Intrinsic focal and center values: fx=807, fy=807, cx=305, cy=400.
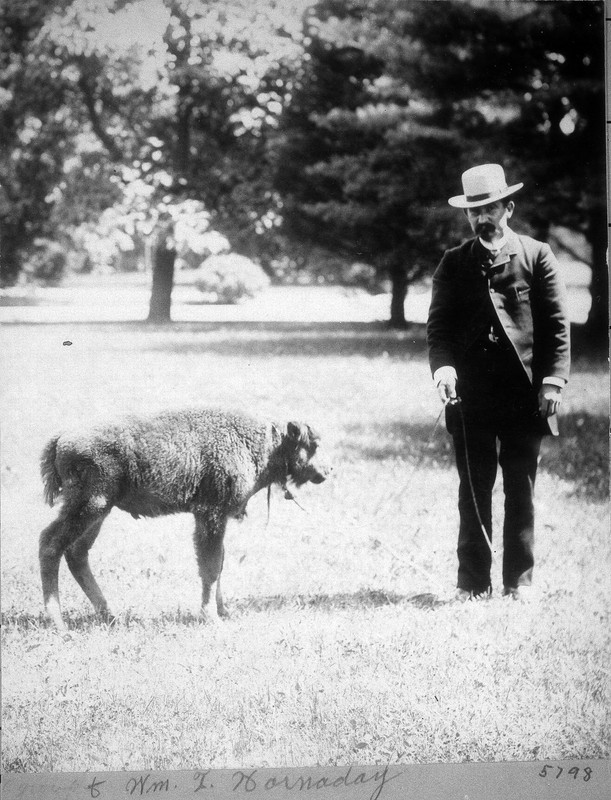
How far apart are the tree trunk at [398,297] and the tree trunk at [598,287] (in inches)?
31.0

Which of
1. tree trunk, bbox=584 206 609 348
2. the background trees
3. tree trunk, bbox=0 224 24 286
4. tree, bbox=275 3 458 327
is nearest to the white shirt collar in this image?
the background trees

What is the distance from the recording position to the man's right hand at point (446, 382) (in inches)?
134

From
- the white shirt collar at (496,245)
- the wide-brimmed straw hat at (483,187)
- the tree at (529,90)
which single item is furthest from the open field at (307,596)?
the tree at (529,90)

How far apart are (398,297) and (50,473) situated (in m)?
1.65

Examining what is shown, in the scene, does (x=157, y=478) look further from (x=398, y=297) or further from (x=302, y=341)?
(x=398, y=297)

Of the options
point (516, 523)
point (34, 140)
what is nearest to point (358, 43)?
point (34, 140)

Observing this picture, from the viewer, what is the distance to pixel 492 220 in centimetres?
340

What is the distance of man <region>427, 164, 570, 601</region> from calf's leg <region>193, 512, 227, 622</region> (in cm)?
101

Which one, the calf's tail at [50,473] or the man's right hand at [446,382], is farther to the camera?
the man's right hand at [446,382]

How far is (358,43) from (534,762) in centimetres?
314

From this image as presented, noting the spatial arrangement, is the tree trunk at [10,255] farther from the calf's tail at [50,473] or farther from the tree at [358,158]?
the tree at [358,158]

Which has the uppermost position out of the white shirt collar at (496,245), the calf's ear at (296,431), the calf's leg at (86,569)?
the white shirt collar at (496,245)

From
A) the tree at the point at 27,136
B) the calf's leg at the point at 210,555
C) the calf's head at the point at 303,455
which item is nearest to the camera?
the calf's leg at the point at 210,555

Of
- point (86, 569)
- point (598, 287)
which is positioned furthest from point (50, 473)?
point (598, 287)
